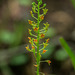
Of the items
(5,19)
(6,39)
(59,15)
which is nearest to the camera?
(6,39)

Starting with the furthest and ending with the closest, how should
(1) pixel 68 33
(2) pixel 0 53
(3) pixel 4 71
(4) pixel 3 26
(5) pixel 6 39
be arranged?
(4) pixel 3 26 → (1) pixel 68 33 → (5) pixel 6 39 → (2) pixel 0 53 → (3) pixel 4 71

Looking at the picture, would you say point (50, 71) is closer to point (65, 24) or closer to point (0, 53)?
point (0, 53)

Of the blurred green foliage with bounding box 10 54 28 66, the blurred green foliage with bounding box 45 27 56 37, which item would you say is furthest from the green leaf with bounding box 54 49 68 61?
the blurred green foliage with bounding box 10 54 28 66

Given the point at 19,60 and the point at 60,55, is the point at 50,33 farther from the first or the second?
the point at 19,60

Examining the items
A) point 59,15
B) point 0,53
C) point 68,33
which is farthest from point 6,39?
point 59,15

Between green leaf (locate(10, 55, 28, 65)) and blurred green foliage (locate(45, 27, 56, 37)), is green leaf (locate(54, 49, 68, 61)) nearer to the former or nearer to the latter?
blurred green foliage (locate(45, 27, 56, 37))

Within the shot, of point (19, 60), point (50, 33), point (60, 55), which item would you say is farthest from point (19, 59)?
point (50, 33)
